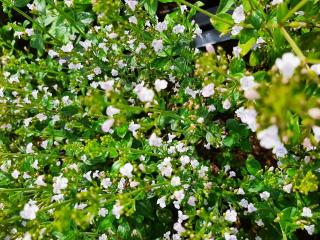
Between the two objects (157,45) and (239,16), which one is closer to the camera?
(239,16)

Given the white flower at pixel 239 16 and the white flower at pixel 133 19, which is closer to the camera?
the white flower at pixel 239 16

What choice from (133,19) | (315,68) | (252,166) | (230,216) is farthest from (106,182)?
(315,68)

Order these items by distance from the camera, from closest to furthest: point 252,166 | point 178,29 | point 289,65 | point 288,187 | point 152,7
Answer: point 289,65 < point 288,187 < point 252,166 < point 178,29 < point 152,7

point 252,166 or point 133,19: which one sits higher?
point 133,19

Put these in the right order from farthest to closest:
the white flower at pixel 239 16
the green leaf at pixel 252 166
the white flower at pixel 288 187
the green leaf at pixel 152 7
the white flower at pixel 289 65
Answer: the green leaf at pixel 152 7 < the green leaf at pixel 252 166 < the white flower at pixel 288 187 < the white flower at pixel 239 16 < the white flower at pixel 289 65

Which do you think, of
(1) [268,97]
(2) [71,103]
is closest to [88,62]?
(2) [71,103]

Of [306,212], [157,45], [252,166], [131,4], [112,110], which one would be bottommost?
[306,212]

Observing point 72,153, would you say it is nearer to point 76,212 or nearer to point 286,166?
point 76,212

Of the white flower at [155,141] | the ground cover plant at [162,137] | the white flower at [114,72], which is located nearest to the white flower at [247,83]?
the ground cover plant at [162,137]

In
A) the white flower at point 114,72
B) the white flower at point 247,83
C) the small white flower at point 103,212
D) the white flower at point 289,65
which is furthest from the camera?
the white flower at point 114,72

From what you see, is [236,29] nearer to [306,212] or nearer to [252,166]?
[252,166]

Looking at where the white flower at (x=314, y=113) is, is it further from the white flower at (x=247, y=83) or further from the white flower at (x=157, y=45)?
the white flower at (x=157, y=45)
